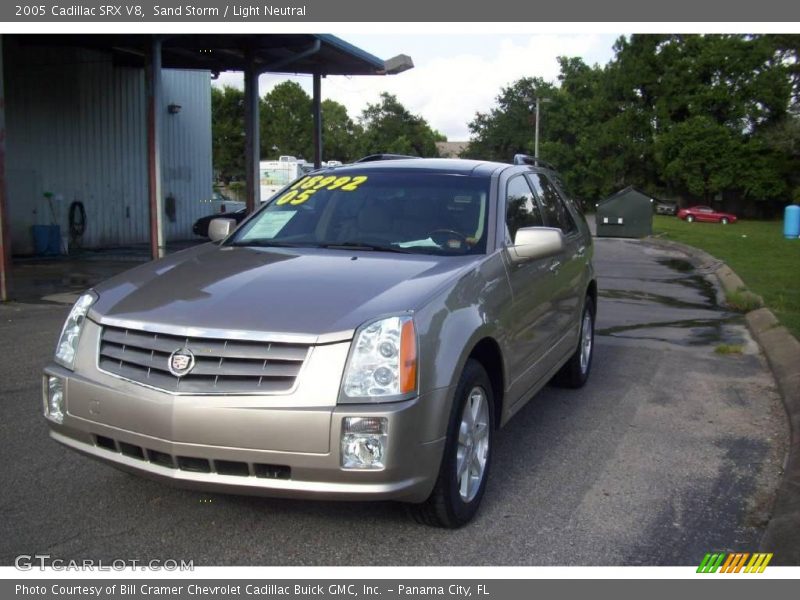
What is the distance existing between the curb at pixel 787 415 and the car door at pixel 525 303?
4.88 ft

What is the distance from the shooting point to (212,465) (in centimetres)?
334

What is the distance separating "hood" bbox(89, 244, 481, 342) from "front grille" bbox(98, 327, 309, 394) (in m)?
0.06

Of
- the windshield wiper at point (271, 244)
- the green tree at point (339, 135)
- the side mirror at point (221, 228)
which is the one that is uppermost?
the green tree at point (339, 135)

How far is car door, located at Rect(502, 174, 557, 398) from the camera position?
452 centimetres

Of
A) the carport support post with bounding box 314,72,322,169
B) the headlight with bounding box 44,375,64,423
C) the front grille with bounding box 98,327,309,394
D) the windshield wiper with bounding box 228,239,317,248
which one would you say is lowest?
the headlight with bounding box 44,375,64,423

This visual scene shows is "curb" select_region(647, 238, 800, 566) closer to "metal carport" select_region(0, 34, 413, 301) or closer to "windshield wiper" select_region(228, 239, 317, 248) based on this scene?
"windshield wiper" select_region(228, 239, 317, 248)

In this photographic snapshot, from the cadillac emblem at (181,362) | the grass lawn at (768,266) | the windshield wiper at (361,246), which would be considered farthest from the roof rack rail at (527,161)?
the grass lawn at (768,266)

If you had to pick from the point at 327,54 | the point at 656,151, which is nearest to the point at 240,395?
the point at 327,54

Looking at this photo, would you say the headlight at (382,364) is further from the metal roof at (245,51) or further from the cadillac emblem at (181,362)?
the metal roof at (245,51)

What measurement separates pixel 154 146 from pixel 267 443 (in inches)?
427

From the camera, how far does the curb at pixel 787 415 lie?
3.71 metres

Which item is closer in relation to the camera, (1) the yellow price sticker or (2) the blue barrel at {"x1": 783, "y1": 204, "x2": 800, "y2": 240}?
(1) the yellow price sticker

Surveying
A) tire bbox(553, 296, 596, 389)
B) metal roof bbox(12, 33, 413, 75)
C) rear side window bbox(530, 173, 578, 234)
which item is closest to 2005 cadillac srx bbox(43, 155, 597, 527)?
rear side window bbox(530, 173, 578, 234)
